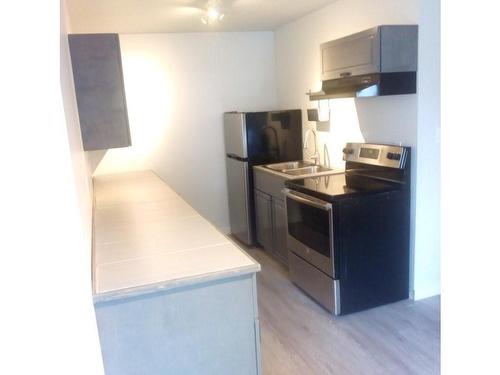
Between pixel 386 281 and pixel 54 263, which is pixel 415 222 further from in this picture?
pixel 54 263

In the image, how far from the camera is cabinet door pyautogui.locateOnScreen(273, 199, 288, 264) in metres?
3.75

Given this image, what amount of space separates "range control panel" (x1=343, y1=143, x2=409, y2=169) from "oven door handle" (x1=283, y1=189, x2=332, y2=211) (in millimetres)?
574

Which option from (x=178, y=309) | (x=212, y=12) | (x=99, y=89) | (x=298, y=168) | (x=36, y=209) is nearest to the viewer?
(x=36, y=209)

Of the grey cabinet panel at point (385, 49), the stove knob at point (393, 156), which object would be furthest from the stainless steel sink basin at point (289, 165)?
the grey cabinet panel at point (385, 49)

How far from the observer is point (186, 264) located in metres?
1.63

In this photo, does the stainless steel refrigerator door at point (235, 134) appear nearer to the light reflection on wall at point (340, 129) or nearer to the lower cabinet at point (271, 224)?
the lower cabinet at point (271, 224)

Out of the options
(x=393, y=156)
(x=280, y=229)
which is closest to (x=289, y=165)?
(x=280, y=229)

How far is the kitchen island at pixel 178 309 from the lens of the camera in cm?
148

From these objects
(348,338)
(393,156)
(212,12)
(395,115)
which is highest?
(212,12)

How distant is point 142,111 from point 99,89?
1.91 metres

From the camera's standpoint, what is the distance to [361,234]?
2.89 metres

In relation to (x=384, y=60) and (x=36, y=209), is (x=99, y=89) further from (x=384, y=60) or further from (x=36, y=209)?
(x=384, y=60)

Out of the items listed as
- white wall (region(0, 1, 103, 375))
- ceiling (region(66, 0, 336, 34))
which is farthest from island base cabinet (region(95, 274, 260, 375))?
ceiling (region(66, 0, 336, 34))

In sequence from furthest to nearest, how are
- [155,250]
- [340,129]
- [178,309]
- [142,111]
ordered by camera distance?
[142,111], [340,129], [155,250], [178,309]
